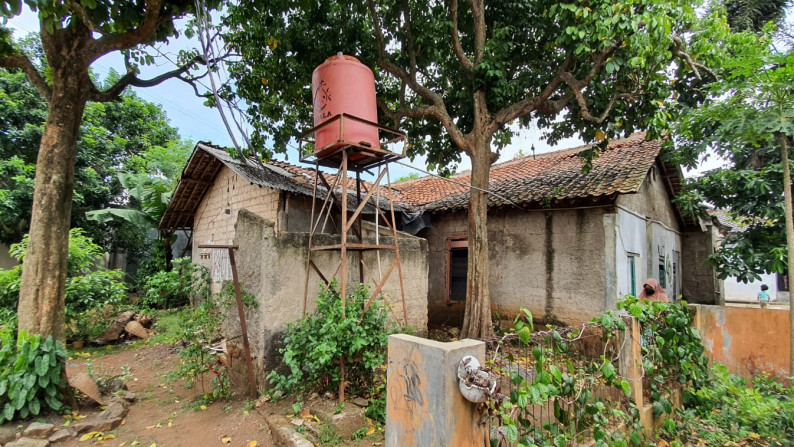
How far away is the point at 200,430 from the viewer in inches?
175

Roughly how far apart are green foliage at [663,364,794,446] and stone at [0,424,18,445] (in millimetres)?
6903

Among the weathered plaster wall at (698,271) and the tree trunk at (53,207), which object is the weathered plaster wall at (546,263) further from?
the tree trunk at (53,207)

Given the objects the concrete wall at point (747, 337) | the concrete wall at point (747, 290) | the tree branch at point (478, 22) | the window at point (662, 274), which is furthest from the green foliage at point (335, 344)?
the concrete wall at point (747, 290)

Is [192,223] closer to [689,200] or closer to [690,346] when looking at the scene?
[690,346]

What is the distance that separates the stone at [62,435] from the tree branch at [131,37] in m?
4.56

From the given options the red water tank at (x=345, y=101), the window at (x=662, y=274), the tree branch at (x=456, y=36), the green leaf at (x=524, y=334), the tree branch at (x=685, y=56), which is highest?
the tree branch at (x=456, y=36)

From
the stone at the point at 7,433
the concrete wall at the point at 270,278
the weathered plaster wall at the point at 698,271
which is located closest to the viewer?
the stone at the point at 7,433

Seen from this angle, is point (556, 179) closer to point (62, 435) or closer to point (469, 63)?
point (469, 63)

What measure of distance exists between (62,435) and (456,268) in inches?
325

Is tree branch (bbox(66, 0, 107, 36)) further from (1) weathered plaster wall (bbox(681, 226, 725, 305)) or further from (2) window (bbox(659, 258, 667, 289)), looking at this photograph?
(1) weathered plaster wall (bbox(681, 226, 725, 305))

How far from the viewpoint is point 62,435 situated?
160 inches

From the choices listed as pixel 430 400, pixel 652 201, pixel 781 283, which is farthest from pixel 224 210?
pixel 781 283

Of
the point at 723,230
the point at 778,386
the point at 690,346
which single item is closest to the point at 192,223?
the point at 690,346

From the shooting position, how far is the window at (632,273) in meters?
8.43
